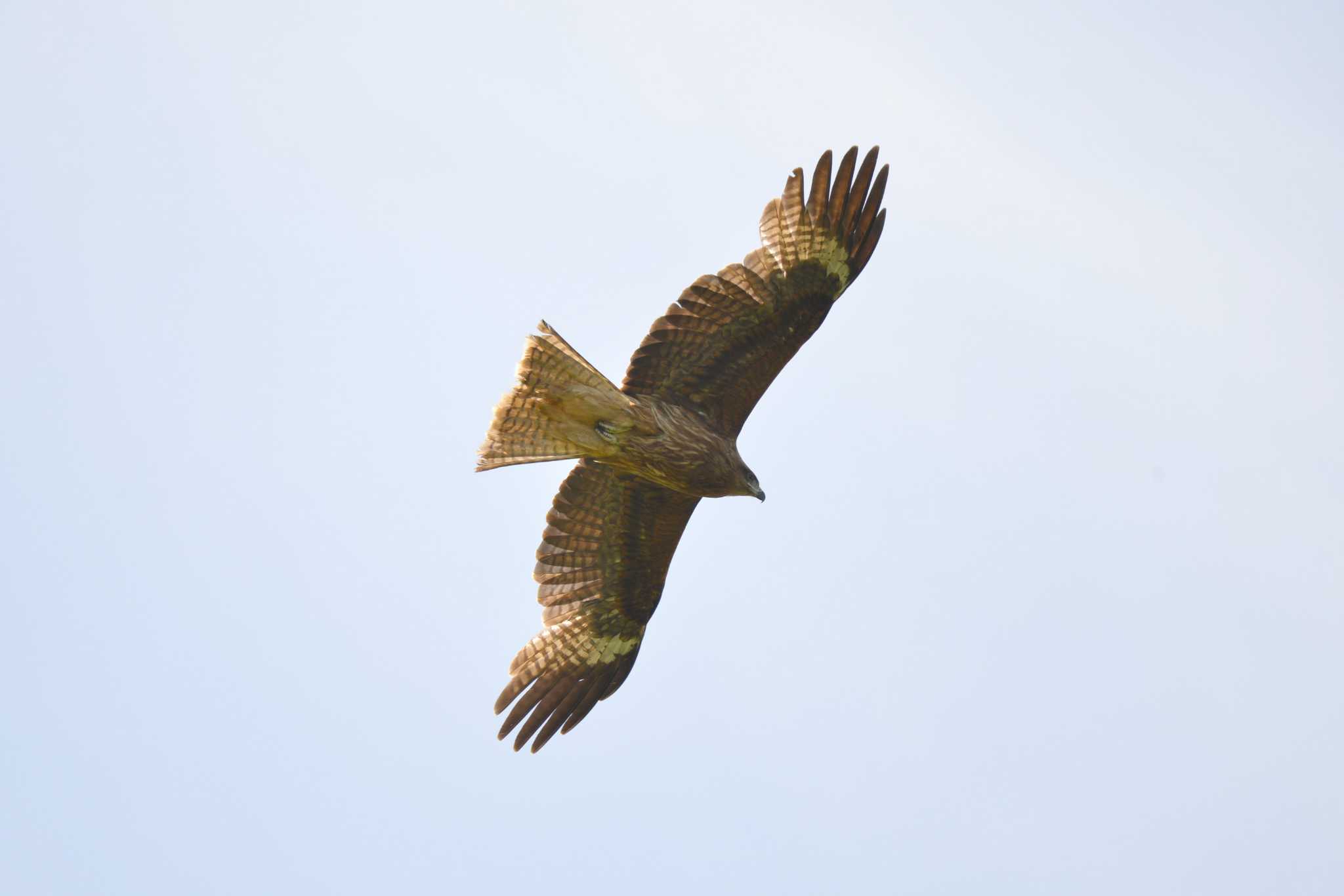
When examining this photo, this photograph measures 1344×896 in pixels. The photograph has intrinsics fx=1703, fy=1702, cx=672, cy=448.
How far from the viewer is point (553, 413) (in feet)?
38.3

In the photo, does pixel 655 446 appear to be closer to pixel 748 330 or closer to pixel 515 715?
pixel 748 330

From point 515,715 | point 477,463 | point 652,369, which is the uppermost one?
point 652,369

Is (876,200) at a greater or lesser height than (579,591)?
greater

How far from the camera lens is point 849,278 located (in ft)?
37.9

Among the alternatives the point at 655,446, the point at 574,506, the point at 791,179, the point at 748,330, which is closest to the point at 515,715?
the point at 574,506

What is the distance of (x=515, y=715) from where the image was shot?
42.3ft

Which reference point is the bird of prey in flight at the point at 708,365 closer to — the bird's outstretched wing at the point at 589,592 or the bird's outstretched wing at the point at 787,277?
the bird's outstretched wing at the point at 787,277

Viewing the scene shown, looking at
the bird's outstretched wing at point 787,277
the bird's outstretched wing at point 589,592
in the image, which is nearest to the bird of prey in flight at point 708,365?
the bird's outstretched wing at point 787,277

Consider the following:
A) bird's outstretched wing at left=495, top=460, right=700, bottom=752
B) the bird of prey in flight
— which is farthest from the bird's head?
bird's outstretched wing at left=495, top=460, right=700, bottom=752

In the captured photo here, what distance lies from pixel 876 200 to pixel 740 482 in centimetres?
216

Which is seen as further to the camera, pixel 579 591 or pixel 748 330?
pixel 579 591

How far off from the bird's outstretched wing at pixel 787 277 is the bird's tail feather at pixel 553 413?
1.59 feet

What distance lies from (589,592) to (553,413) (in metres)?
2.06

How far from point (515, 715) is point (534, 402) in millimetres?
2678
